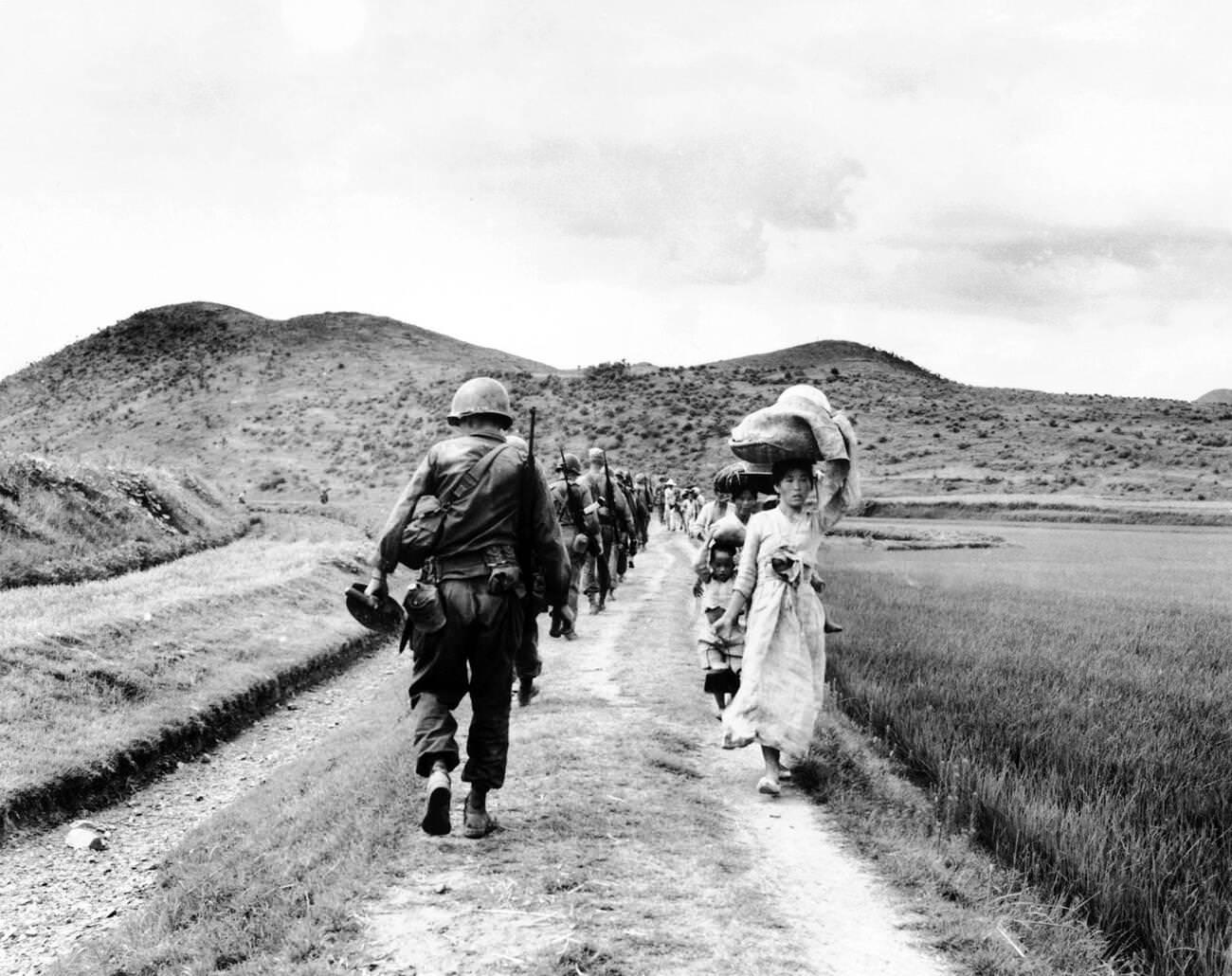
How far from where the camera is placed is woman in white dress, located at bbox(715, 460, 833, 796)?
575 centimetres

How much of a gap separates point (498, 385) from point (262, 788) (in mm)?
4039

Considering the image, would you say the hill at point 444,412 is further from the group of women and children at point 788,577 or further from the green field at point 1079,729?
the group of women and children at point 788,577

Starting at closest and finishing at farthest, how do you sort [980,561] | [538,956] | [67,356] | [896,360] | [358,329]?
[538,956], [980,561], [67,356], [358,329], [896,360]

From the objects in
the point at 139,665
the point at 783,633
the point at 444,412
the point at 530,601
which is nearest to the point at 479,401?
the point at 530,601

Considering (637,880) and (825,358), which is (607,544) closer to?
(637,880)

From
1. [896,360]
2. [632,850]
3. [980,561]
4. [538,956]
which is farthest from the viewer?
[896,360]

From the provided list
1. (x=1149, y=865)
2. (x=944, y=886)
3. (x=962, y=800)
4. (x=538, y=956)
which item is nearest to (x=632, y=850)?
(x=538, y=956)

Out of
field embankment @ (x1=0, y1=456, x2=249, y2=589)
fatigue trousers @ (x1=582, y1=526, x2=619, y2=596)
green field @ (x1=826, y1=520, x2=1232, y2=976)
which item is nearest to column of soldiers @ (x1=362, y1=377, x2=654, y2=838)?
green field @ (x1=826, y1=520, x2=1232, y2=976)

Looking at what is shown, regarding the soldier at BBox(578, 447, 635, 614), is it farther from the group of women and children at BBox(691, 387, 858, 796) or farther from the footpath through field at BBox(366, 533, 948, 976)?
the group of women and children at BBox(691, 387, 858, 796)

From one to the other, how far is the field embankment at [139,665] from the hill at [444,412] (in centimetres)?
1897

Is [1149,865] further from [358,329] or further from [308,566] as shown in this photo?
[358,329]

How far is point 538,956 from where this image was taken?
3545 millimetres

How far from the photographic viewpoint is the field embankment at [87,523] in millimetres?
14234

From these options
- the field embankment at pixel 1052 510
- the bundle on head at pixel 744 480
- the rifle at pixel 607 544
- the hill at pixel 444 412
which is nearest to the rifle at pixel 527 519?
the bundle on head at pixel 744 480
